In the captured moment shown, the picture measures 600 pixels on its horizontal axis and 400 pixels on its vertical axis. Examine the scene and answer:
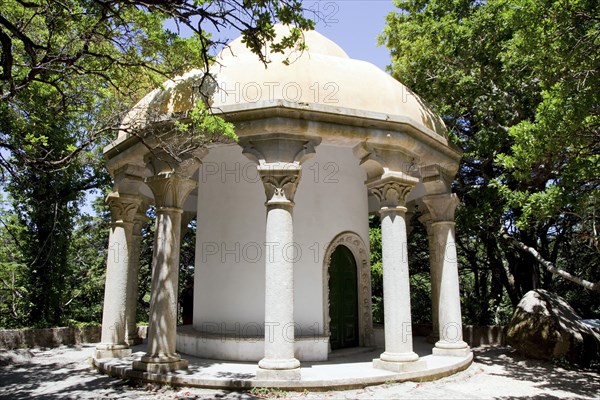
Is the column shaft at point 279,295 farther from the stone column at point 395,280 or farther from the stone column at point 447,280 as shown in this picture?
the stone column at point 447,280

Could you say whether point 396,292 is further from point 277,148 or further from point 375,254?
point 375,254

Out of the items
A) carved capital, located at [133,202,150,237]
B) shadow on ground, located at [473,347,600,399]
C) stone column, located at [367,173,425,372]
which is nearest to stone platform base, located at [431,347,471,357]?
shadow on ground, located at [473,347,600,399]

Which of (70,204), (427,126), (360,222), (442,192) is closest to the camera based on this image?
(427,126)

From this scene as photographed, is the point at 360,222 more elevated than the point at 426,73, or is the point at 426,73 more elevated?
the point at 426,73

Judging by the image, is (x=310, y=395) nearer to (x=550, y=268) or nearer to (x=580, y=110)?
(x=580, y=110)

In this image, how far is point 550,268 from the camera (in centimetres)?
1000

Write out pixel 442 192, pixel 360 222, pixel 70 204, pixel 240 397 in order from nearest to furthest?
pixel 240 397
pixel 442 192
pixel 360 222
pixel 70 204

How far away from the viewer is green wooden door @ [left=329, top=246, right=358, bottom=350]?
9.81 metres

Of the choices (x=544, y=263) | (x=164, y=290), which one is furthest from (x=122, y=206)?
(x=544, y=263)

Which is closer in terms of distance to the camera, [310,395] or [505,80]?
[310,395]

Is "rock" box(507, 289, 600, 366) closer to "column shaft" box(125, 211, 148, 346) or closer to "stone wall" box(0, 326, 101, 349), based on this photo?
"column shaft" box(125, 211, 148, 346)

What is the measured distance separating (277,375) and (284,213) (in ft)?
7.91

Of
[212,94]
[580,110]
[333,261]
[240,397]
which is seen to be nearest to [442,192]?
[333,261]

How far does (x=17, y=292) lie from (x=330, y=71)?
1409cm
